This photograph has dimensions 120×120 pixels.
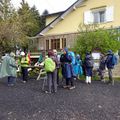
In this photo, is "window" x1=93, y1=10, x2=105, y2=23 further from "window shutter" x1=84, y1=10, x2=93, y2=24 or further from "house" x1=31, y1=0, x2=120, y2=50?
"window shutter" x1=84, y1=10, x2=93, y2=24

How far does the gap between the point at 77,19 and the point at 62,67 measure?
14905 mm

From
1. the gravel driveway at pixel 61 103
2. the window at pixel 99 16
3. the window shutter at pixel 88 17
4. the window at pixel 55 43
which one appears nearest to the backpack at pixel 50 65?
the gravel driveway at pixel 61 103

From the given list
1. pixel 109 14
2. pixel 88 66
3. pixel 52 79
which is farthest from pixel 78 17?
pixel 52 79

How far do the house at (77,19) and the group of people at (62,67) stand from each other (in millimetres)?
7967

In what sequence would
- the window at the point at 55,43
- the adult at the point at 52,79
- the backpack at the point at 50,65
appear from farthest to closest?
the window at the point at 55,43, the adult at the point at 52,79, the backpack at the point at 50,65

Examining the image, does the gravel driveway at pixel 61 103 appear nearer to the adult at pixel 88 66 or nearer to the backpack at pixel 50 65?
the backpack at pixel 50 65

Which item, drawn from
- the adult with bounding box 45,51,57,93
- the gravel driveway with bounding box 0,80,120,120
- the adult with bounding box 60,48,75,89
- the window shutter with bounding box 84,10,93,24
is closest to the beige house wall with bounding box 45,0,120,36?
the window shutter with bounding box 84,10,93,24

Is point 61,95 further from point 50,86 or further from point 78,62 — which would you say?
point 78,62

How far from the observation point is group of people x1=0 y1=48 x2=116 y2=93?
45.0 feet

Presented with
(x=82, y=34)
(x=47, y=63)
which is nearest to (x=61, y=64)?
(x=47, y=63)

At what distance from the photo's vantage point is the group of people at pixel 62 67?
13.7 m

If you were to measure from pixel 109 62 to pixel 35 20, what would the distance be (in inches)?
1216

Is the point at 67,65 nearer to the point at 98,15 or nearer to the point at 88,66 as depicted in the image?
the point at 88,66

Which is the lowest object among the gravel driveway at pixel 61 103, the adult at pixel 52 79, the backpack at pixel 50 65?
the gravel driveway at pixel 61 103
